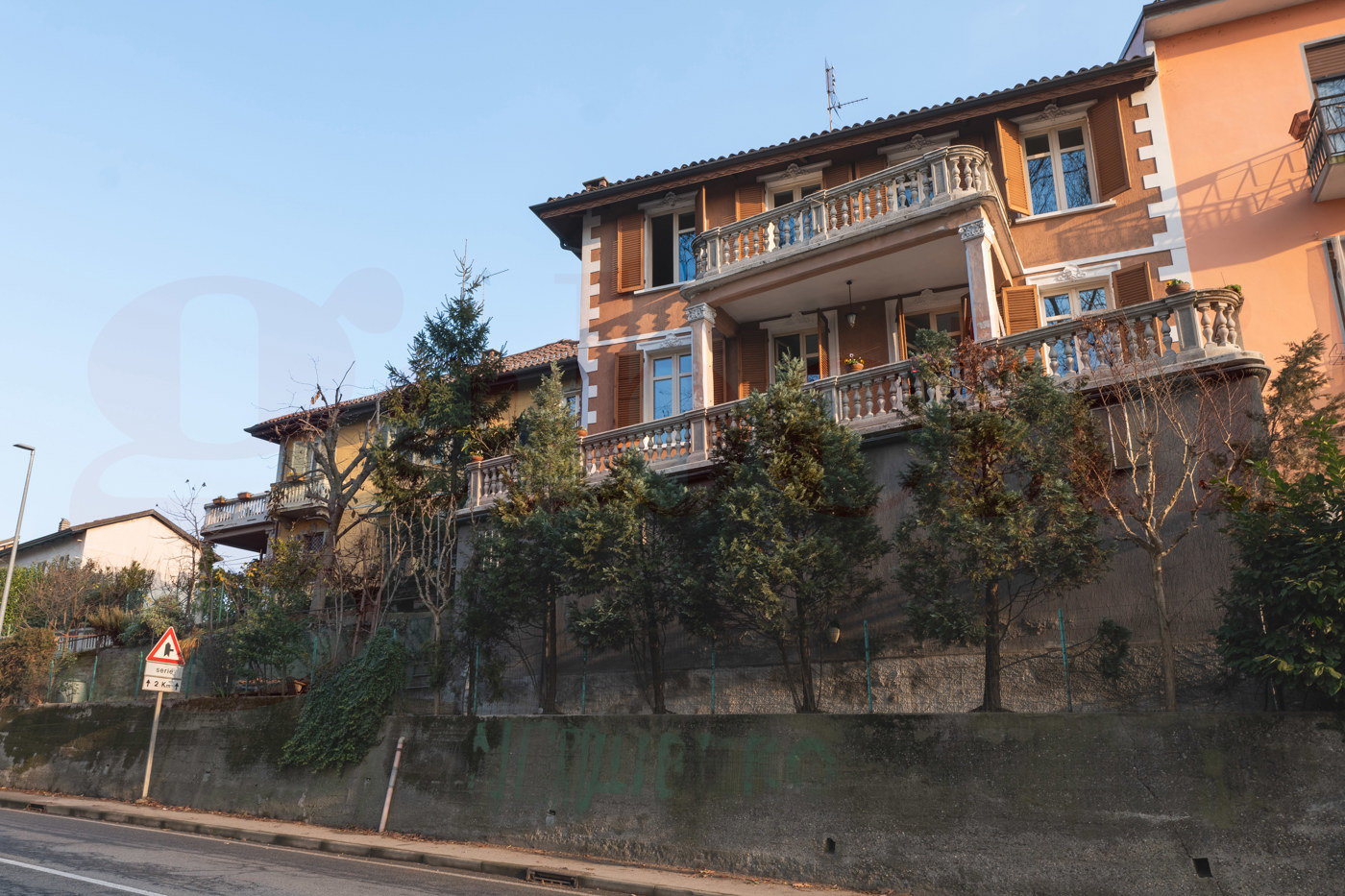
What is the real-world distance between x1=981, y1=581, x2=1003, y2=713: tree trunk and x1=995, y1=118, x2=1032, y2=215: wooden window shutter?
913cm

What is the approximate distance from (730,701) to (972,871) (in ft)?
16.1

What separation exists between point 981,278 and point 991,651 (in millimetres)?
6490

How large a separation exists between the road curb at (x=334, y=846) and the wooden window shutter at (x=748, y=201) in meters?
13.3

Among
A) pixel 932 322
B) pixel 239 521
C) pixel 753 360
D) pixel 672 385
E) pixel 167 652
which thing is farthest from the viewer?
pixel 239 521

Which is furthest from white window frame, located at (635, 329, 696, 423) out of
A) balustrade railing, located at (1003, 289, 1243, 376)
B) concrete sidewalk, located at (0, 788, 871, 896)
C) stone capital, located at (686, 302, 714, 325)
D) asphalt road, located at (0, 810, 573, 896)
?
asphalt road, located at (0, 810, 573, 896)

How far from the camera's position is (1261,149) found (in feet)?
52.7

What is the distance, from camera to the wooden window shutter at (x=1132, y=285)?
15836 mm

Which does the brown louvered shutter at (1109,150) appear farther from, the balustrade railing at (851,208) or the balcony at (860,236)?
the balustrade railing at (851,208)

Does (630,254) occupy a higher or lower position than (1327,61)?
lower

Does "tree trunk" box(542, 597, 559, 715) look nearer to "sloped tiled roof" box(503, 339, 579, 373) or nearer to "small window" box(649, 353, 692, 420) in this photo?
"small window" box(649, 353, 692, 420)

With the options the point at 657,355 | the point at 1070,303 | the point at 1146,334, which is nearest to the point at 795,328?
the point at 657,355

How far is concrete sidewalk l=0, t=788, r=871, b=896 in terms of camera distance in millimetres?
10039

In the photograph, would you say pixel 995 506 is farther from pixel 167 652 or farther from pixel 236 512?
pixel 236 512

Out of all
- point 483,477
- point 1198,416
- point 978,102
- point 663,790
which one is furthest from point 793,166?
point 663,790
